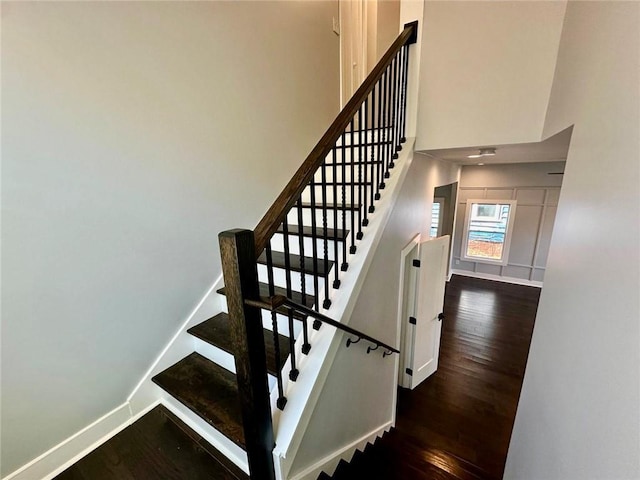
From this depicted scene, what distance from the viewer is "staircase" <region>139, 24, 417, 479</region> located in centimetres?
87

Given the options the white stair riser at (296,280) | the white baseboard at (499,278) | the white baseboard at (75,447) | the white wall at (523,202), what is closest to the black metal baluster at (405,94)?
the white stair riser at (296,280)

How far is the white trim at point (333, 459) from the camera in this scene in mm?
1296

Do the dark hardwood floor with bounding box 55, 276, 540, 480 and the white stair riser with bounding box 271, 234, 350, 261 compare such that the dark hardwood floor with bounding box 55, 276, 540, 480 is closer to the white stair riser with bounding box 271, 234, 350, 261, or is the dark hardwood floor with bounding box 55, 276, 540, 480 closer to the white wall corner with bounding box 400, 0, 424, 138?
the white stair riser with bounding box 271, 234, 350, 261

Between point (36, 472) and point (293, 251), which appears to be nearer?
point (36, 472)

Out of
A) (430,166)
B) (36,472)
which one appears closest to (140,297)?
(36,472)

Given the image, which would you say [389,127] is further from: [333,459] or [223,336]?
[333,459]

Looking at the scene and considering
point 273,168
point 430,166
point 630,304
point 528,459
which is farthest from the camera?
point 430,166

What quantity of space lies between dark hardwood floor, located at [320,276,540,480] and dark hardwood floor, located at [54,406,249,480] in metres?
0.76

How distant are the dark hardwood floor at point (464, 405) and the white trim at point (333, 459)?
0.16ft

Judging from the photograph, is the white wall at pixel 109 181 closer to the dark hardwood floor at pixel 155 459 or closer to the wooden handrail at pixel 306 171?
the dark hardwood floor at pixel 155 459

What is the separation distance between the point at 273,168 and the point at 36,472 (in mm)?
2222

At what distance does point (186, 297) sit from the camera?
5.73ft

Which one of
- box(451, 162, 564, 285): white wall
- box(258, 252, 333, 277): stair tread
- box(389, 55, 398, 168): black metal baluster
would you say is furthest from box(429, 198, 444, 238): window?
box(258, 252, 333, 277): stair tread

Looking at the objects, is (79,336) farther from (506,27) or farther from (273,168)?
(506,27)
